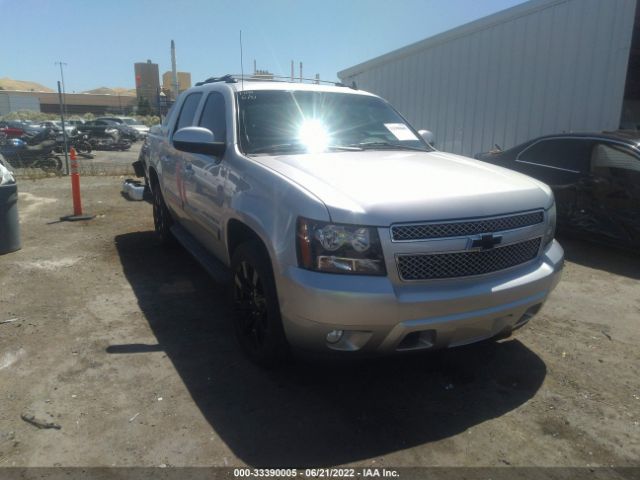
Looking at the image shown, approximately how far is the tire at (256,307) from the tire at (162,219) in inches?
107

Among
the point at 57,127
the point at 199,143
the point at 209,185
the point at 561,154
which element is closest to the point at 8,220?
the point at 209,185

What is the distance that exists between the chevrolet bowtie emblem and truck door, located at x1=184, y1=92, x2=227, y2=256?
181 cm

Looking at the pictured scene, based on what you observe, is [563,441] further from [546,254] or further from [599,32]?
[599,32]

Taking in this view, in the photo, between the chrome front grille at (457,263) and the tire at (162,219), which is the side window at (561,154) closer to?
the chrome front grille at (457,263)

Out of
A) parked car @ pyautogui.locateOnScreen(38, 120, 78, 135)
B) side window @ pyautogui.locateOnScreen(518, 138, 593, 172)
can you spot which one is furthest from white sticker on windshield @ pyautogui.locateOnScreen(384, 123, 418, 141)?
parked car @ pyautogui.locateOnScreen(38, 120, 78, 135)

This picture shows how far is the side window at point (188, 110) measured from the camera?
5.08m

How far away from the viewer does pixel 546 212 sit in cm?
325

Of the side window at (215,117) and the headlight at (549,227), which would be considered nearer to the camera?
the headlight at (549,227)

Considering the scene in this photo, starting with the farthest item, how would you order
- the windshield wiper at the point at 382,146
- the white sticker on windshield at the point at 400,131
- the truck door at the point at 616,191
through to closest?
the truck door at the point at 616,191 → the white sticker on windshield at the point at 400,131 → the windshield wiper at the point at 382,146

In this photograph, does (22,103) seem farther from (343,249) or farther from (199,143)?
(343,249)

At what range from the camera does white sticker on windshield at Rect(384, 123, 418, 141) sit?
446cm

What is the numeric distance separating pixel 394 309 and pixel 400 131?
2341 millimetres

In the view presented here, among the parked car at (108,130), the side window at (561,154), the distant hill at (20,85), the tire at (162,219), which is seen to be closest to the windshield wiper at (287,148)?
the tire at (162,219)

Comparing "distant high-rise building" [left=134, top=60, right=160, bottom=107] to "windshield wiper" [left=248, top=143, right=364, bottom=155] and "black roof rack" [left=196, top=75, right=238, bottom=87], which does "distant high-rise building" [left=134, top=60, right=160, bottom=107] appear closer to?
"black roof rack" [left=196, top=75, right=238, bottom=87]
